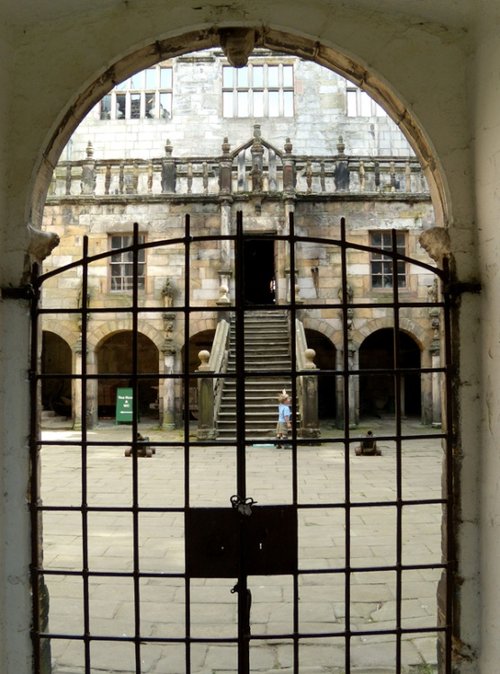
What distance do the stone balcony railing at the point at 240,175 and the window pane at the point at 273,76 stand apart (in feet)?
13.8

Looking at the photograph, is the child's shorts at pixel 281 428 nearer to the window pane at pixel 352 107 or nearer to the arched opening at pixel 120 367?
the arched opening at pixel 120 367

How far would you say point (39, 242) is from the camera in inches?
131

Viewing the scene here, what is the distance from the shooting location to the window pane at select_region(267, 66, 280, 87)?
19797 millimetres

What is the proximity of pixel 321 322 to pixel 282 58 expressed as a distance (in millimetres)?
9688

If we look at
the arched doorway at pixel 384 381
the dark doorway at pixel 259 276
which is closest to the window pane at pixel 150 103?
the dark doorway at pixel 259 276

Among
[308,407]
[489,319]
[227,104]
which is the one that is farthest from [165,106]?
[489,319]

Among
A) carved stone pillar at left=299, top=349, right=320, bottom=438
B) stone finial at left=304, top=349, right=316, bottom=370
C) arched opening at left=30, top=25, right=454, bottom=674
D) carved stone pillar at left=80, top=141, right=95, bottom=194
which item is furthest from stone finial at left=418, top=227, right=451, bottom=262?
carved stone pillar at left=80, top=141, right=95, bottom=194

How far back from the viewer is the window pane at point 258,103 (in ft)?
65.6

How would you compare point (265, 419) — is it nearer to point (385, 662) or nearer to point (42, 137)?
point (385, 662)

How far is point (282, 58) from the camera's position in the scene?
64.8 ft

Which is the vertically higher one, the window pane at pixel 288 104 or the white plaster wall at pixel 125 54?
the window pane at pixel 288 104

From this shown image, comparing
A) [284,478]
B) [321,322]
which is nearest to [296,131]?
[321,322]

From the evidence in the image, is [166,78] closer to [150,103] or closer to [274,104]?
[150,103]

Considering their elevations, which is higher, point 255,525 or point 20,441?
point 20,441
